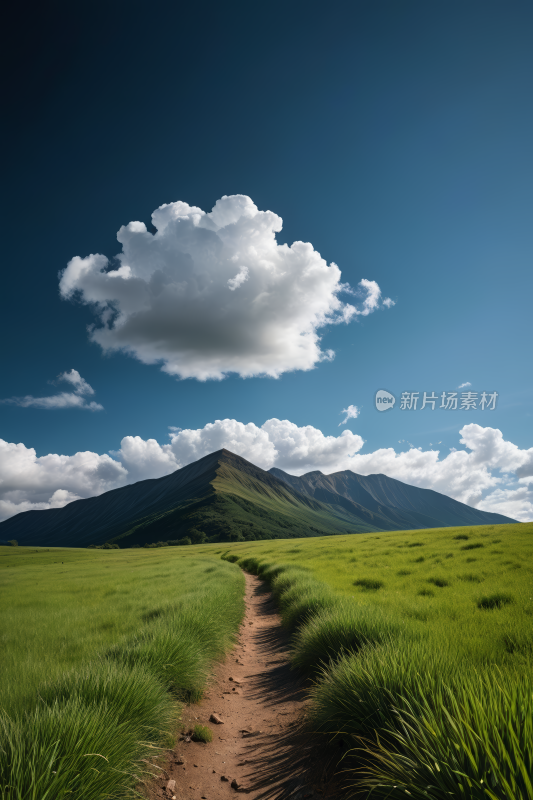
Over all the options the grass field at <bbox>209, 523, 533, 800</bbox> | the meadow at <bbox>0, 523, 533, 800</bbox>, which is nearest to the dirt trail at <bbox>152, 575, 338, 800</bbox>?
the meadow at <bbox>0, 523, 533, 800</bbox>

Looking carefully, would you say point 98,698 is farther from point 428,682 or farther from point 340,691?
point 428,682

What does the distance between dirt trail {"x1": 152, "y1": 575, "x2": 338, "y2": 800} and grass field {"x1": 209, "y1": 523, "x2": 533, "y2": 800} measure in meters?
0.55

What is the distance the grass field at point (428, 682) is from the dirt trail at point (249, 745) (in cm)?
55

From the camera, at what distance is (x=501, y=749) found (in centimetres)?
231

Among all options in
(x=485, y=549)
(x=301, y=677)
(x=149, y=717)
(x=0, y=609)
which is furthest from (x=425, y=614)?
(x=0, y=609)

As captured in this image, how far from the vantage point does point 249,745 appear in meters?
5.47

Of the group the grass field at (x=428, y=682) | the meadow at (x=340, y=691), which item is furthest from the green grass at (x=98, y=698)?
the grass field at (x=428, y=682)

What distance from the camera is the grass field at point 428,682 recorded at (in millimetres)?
2463

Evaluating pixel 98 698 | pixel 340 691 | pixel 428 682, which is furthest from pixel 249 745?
pixel 428 682

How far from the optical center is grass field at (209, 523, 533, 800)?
2463 millimetres

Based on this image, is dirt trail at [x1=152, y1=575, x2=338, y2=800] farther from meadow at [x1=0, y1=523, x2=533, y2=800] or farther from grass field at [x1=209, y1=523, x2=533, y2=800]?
grass field at [x1=209, y1=523, x2=533, y2=800]

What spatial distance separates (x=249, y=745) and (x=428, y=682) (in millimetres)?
3573

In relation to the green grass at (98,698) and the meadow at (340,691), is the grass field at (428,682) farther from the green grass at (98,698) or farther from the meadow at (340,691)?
the green grass at (98,698)

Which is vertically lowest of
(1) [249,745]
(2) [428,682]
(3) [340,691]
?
(1) [249,745]
